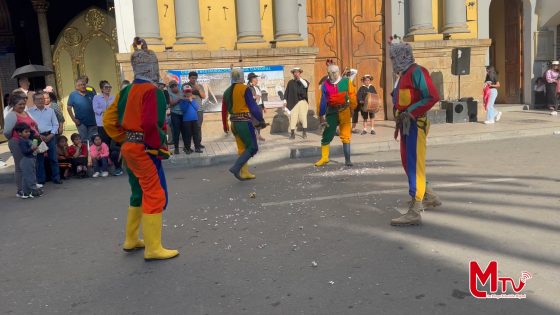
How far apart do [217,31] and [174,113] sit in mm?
4332

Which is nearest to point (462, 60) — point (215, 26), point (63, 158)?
point (215, 26)

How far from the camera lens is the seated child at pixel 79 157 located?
970 cm

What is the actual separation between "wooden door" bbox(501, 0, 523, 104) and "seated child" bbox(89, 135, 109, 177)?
14126 mm

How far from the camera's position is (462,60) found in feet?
46.6

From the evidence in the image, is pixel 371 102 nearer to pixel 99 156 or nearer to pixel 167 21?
pixel 167 21

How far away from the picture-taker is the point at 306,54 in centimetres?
1421

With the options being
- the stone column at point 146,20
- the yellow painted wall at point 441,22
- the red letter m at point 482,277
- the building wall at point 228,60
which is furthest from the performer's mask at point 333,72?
the yellow painted wall at point 441,22

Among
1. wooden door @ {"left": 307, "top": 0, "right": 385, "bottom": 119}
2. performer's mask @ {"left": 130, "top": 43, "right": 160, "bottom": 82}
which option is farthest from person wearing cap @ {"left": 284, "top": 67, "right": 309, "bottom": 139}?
performer's mask @ {"left": 130, "top": 43, "right": 160, "bottom": 82}

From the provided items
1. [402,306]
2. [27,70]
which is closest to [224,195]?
[402,306]

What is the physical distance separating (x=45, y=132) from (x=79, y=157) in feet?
2.57

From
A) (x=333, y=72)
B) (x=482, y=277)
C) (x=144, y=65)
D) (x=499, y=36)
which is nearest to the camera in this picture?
(x=482, y=277)

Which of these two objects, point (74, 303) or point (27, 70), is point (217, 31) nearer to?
point (27, 70)

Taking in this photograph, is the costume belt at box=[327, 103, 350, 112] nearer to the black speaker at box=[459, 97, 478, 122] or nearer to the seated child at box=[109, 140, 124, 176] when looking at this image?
the seated child at box=[109, 140, 124, 176]

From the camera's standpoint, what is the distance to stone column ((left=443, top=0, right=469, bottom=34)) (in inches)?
602
